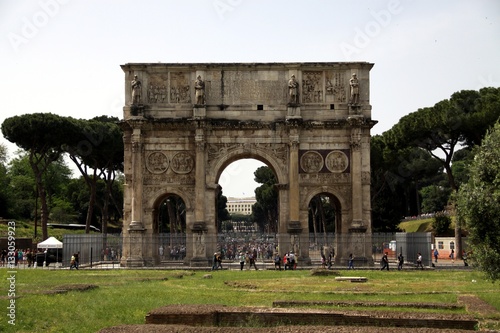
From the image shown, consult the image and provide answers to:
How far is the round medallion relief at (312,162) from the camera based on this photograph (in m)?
35.1

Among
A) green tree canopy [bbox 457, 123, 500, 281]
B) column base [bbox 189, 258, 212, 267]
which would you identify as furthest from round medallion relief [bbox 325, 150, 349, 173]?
green tree canopy [bbox 457, 123, 500, 281]

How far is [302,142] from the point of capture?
3509 cm

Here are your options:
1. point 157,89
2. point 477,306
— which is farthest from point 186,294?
point 157,89

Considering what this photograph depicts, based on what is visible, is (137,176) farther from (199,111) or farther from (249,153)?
(249,153)

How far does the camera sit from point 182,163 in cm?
3544

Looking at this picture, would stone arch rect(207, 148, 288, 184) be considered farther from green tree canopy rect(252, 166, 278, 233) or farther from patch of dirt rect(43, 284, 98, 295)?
green tree canopy rect(252, 166, 278, 233)

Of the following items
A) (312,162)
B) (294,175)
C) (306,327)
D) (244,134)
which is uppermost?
(244,134)


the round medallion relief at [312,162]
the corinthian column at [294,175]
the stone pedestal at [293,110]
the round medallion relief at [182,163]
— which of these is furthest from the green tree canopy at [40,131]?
the round medallion relief at [312,162]

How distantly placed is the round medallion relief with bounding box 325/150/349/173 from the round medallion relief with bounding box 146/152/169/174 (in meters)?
8.87

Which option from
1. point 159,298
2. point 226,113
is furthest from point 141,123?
point 159,298

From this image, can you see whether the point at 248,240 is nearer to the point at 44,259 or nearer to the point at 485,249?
the point at 44,259

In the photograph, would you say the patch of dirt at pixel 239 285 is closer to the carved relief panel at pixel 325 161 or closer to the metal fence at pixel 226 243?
the metal fence at pixel 226 243

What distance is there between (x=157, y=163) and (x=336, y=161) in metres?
9.81

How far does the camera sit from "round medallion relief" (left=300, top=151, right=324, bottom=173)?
115ft
